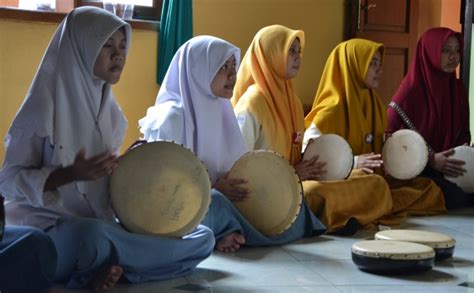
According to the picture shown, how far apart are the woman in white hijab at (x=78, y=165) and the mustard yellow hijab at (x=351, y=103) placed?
1784 mm

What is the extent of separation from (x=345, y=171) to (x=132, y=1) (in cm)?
251

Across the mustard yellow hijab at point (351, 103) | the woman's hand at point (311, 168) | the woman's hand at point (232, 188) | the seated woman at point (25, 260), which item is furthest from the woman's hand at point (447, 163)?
the seated woman at point (25, 260)

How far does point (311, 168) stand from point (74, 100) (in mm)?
1548

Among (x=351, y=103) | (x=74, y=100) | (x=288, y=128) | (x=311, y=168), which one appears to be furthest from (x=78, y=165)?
(x=351, y=103)

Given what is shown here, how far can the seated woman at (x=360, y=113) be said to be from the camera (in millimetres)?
4215

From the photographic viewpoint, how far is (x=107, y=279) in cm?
244

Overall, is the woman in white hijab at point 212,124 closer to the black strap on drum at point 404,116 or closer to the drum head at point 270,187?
the drum head at point 270,187

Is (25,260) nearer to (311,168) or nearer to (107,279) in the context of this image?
(107,279)

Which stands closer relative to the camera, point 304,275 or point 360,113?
point 304,275

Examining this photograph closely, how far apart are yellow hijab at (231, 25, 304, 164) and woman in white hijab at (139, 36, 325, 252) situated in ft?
1.15

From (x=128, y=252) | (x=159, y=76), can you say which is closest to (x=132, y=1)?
(x=159, y=76)

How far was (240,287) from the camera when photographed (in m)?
2.57

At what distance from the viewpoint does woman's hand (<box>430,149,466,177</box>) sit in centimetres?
446

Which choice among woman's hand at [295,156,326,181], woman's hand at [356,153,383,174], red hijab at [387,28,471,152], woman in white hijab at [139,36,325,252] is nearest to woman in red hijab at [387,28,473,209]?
red hijab at [387,28,471,152]
